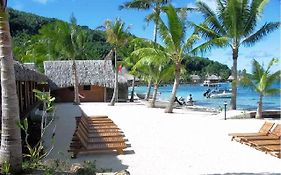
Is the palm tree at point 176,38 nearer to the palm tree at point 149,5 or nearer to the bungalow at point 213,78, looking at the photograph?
the palm tree at point 149,5

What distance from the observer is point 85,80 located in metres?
28.4

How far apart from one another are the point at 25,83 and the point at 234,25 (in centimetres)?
1012

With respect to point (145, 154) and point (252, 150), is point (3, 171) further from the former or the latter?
point (252, 150)

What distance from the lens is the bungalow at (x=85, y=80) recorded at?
A: 28250mm

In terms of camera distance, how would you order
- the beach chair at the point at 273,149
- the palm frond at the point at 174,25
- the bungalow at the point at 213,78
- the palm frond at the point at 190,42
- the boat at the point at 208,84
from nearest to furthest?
the beach chair at the point at 273,149 → the palm frond at the point at 190,42 → the palm frond at the point at 174,25 → the boat at the point at 208,84 → the bungalow at the point at 213,78

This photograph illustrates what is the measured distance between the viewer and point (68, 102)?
28.3 meters

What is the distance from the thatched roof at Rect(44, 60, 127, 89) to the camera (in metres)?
28.1

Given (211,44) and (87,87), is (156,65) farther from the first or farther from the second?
(87,87)

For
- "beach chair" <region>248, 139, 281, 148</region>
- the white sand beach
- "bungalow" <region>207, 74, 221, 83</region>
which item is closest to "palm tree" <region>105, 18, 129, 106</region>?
the white sand beach

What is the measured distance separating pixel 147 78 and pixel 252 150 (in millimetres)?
16377

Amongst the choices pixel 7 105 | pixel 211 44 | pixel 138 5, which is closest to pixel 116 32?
pixel 138 5

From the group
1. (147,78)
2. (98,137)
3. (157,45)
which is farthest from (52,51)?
(98,137)

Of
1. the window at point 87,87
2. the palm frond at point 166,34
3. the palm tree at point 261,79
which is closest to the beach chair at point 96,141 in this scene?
the palm tree at point 261,79

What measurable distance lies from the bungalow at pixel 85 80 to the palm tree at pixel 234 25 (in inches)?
430
